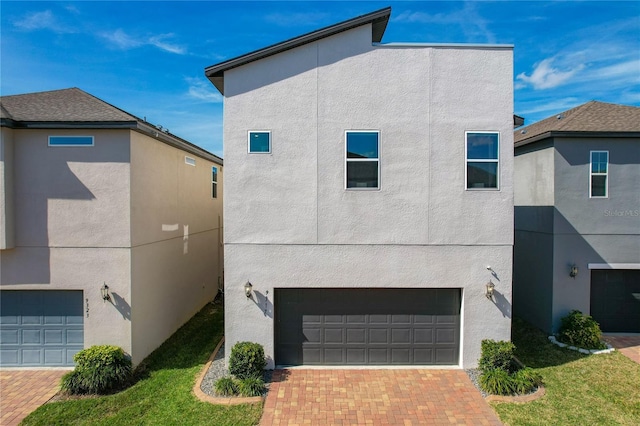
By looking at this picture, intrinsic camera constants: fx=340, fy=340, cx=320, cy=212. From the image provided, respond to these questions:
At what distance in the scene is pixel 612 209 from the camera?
10.5 metres

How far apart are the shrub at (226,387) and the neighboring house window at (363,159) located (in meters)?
5.20

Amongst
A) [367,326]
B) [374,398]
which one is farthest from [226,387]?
[367,326]

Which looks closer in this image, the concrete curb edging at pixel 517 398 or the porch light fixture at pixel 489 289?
the concrete curb edging at pixel 517 398

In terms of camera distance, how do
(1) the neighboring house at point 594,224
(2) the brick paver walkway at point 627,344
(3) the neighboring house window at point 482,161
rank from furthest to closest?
(1) the neighboring house at point 594,224 → (2) the brick paver walkway at point 627,344 → (3) the neighboring house window at point 482,161

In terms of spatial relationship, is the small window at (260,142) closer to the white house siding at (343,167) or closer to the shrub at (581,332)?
the white house siding at (343,167)

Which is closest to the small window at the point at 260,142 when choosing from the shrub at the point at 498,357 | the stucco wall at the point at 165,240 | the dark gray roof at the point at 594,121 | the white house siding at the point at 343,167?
the white house siding at the point at 343,167

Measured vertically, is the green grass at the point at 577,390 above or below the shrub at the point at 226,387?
below

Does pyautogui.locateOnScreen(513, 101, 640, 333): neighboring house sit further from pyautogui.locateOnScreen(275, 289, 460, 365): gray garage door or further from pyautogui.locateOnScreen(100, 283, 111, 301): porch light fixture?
pyautogui.locateOnScreen(100, 283, 111, 301): porch light fixture

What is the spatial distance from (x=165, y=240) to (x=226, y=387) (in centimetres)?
493

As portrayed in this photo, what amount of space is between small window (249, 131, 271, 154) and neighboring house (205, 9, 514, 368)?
0.08ft

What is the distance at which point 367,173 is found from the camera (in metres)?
8.48

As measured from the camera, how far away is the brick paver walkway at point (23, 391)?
6699mm

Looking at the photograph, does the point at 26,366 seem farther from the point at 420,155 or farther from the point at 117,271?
the point at 420,155

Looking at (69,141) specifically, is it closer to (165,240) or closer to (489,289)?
(165,240)
